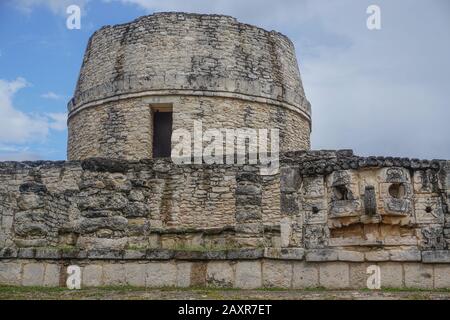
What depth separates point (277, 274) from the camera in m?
7.48

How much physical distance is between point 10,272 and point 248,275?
2840mm

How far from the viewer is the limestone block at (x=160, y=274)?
7.53 metres

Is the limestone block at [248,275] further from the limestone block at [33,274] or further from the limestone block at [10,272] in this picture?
the limestone block at [10,272]

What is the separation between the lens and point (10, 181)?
632 inches

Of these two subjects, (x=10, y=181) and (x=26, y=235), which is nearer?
(x=26, y=235)

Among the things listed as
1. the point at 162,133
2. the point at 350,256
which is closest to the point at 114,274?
the point at 350,256

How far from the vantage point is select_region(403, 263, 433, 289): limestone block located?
24.3 feet

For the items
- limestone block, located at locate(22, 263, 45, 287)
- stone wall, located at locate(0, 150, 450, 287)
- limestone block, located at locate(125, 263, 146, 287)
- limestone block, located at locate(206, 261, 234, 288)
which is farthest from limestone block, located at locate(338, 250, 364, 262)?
limestone block, located at locate(22, 263, 45, 287)

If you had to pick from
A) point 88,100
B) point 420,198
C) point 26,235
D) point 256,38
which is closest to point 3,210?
point 26,235

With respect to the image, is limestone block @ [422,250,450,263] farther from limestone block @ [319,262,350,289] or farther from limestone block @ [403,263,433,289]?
limestone block @ [319,262,350,289]

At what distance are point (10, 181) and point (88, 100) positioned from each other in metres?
2.87

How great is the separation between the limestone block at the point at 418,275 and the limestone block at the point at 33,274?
4.26 metres
